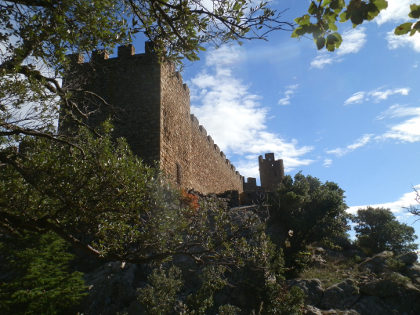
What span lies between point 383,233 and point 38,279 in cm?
2130

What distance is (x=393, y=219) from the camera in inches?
958

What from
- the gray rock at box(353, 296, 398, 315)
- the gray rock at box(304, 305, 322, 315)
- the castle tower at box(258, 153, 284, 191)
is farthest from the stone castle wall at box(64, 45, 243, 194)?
the castle tower at box(258, 153, 284, 191)

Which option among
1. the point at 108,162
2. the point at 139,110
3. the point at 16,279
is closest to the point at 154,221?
the point at 108,162

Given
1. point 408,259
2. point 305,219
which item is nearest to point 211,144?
point 305,219

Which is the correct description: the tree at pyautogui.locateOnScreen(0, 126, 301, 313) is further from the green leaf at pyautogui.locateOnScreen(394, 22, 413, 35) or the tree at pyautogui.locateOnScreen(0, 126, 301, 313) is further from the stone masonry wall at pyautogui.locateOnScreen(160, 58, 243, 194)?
the green leaf at pyautogui.locateOnScreen(394, 22, 413, 35)

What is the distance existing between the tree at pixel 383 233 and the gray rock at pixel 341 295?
401 inches

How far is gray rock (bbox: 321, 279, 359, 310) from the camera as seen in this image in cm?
1146

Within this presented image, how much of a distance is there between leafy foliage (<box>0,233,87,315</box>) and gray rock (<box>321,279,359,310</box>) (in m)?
7.87

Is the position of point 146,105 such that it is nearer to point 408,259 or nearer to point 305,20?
point 305,20

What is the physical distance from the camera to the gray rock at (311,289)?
452 inches

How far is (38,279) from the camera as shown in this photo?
363 inches

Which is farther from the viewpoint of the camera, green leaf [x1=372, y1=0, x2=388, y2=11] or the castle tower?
the castle tower

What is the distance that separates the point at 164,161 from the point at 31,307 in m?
6.43

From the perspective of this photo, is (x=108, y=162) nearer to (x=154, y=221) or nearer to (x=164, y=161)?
(x=154, y=221)
